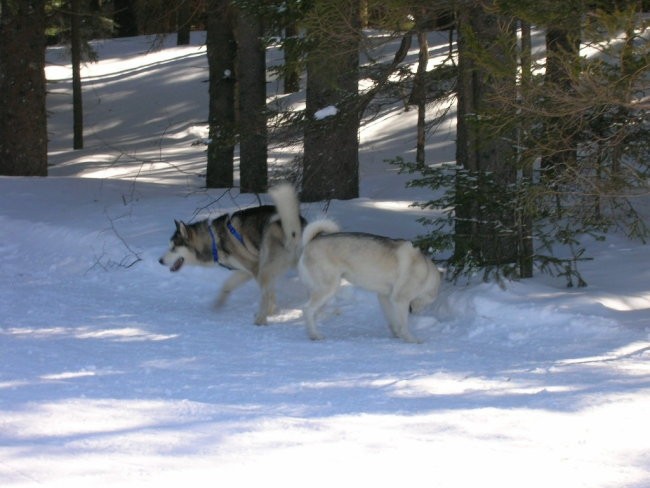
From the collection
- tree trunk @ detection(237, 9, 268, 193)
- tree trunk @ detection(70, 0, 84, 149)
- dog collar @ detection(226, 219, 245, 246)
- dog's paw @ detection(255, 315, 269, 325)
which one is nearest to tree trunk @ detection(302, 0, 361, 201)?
tree trunk @ detection(237, 9, 268, 193)

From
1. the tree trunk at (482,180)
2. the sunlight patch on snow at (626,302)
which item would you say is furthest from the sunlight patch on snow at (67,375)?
the sunlight patch on snow at (626,302)

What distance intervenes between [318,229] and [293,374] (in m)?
2.39

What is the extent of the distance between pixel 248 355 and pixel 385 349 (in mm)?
1391

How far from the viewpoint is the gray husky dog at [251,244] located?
33.6 feet

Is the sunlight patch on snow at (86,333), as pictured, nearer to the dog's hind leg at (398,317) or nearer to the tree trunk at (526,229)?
the dog's hind leg at (398,317)

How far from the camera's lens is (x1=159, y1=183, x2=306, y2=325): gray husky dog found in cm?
1025

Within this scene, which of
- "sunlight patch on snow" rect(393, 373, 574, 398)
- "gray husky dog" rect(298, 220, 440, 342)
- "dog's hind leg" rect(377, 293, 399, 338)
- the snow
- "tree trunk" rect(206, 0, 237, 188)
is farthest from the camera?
"tree trunk" rect(206, 0, 237, 188)

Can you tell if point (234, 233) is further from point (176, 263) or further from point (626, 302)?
point (626, 302)

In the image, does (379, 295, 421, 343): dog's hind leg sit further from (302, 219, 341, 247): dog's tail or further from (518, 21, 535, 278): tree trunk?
(518, 21, 535, 278): tree trunk

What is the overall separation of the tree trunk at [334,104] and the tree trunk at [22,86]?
26.3 feet

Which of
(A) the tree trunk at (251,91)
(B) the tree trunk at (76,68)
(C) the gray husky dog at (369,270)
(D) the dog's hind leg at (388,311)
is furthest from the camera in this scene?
(B) the tree trunk at (76,68)

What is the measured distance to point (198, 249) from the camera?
1095cm

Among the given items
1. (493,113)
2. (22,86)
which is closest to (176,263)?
(493,113)

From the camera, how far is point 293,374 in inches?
293
